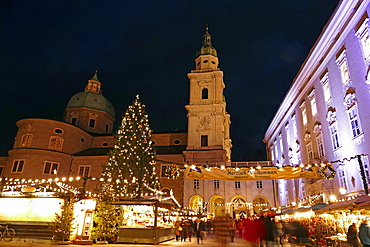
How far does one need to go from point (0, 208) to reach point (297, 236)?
16.8m

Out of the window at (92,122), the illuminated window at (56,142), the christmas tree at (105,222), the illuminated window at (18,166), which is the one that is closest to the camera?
the christmas tree at (105,222)

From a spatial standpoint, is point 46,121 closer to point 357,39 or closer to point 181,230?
point 181,230

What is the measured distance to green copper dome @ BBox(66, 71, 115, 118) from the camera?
182 ft

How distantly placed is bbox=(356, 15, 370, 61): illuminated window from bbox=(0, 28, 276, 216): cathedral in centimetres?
2275

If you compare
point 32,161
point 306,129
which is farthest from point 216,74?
point 32,161

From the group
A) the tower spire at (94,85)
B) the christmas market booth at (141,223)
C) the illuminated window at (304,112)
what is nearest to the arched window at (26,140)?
the tower spire at (94,85)

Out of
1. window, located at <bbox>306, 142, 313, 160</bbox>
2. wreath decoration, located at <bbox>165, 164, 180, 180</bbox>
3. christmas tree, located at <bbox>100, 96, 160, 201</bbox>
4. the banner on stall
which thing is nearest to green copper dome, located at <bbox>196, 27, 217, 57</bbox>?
christmas tree, located at <bbox>100, 96, 160, 201</bbox>

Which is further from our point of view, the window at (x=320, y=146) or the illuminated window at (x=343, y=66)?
the window at (x=320, y=146)

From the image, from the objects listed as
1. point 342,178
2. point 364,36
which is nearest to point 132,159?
point 342,178

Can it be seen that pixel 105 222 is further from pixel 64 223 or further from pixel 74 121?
pixel 74 121

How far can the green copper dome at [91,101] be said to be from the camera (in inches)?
2179

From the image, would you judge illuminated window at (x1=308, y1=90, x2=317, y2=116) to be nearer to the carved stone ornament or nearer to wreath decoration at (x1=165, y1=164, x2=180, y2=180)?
wreath decoration at (x1=165, y1=164, x2=180, y2=180)

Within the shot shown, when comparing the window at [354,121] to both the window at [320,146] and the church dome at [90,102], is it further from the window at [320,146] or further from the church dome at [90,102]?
the church dome at [90,102]

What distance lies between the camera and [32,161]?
39.2 metres
